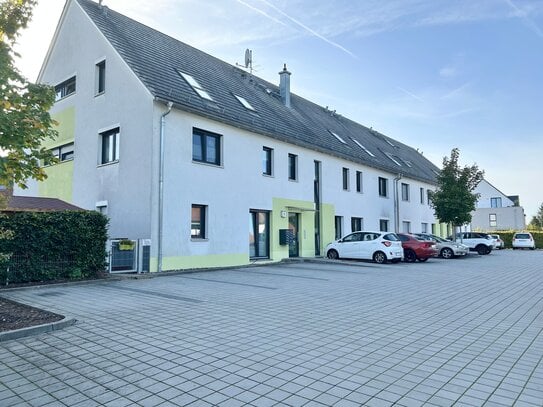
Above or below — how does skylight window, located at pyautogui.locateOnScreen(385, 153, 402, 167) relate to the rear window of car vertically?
above

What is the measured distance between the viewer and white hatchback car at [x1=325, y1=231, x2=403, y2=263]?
1831 cm

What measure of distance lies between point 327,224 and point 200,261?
9019 millimetres

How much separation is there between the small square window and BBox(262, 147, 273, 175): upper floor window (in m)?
4.13

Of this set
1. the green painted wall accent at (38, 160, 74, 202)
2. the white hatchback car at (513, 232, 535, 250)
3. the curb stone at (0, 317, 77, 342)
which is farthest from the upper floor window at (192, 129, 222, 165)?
the white hatchback car at (513, 232, 535, 250)

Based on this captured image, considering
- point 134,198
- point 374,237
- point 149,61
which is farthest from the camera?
point 374,237

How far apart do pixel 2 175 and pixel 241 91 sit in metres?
15.6

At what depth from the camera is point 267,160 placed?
60.4ft

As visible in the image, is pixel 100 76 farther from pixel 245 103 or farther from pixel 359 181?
pixel 359 181

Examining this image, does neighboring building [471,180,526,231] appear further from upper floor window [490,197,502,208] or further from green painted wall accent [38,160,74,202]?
green painted wall accent [38,160,74,202]

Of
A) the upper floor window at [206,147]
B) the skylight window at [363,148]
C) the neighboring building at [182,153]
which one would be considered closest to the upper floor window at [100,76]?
the neighboring building at [182,153]

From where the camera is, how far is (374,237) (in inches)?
735

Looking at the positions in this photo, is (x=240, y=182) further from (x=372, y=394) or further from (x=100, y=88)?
(x=372, y=394)

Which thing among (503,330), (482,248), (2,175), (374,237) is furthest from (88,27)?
(482,248)

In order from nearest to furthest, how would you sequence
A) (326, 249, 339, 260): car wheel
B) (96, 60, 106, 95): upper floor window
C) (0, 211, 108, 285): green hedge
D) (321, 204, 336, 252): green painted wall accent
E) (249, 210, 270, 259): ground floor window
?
(0, 211, 108, 285): green hedge, (96, 60, 106, 95): upper floor window, (249, 210, 270, 259): ground floor window, (326, 249, 339, 260): car wheel, (321, 204, 336, 252): green painted wall accent
